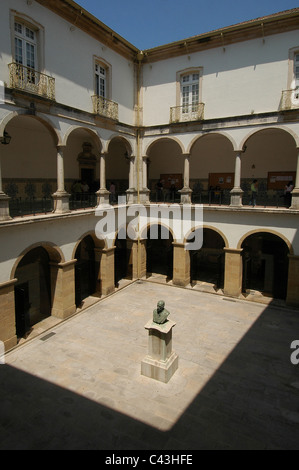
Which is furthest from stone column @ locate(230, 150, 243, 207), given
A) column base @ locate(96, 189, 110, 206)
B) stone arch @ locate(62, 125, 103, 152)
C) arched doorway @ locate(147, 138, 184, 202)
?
stone arch @ locate(62, 125, 103, 152)

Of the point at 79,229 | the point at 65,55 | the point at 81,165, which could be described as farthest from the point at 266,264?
the point at 65,55

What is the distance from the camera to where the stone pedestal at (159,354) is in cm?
887

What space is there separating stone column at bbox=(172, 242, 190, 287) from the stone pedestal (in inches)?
320

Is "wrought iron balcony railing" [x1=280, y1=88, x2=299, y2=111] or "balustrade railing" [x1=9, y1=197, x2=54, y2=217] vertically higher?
Result: "wrought iron balcony railing" [x1=280, y1=88, x2=299, y2=111]

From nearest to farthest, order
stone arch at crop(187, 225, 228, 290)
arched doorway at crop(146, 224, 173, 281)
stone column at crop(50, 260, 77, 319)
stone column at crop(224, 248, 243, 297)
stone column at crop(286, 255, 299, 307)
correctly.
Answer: stone column at crop(50, 260, 77, 319) → stone column at crop(286, 255, 299, 307) → stone column at crop(224, 248, 243, 297) → stone arch at crop(187, 225, 228, 290) → arched doorway at crop(146, 224, 173, 281)

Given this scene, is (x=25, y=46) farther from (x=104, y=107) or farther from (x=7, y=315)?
(x=7, y=315)

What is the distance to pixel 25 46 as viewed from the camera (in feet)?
36.7

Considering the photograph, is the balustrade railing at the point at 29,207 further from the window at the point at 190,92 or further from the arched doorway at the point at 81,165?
the window at the point at 190,92

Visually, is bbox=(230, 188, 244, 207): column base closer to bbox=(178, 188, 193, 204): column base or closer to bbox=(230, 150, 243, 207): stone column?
bbox=(230, 150, 243, 207): stone column

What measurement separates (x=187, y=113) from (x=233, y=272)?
819cm

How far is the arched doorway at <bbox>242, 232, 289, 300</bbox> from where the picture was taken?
50.9 ft

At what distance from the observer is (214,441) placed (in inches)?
277

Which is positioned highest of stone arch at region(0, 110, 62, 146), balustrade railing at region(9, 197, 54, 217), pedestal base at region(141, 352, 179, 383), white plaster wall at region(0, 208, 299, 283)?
stone arch at region(0, 110, 62, 146)

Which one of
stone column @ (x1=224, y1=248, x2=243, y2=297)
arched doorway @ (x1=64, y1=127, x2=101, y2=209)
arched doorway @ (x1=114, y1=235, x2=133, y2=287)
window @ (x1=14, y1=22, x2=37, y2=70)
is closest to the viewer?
window @ (x1=14, y1=22, x2=37, y2=70)
